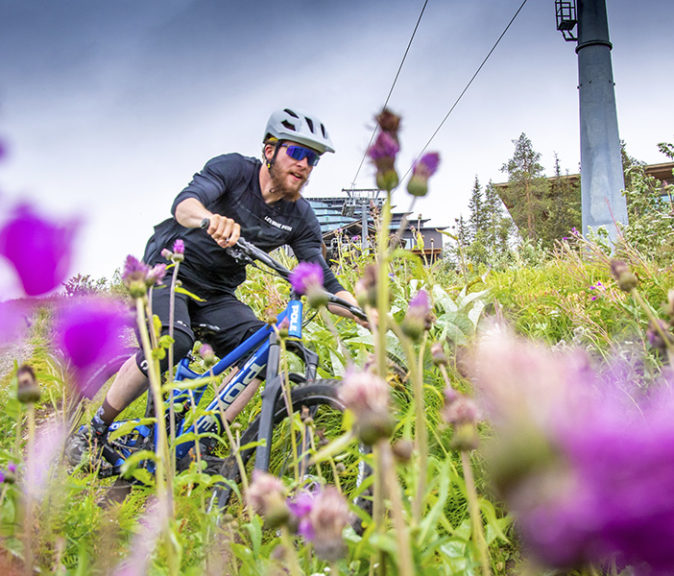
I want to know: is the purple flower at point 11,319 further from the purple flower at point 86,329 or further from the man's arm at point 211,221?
the man's arm at point 211,221

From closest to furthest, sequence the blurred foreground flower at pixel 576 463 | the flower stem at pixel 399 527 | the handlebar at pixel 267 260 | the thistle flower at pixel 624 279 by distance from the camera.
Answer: the blurred foreground flower at pixel 576 463, the flower stem at pixel 399 527, the thistle flower at pixel 624 279, the handlebar at pixel 267 260

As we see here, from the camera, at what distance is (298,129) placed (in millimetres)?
2514

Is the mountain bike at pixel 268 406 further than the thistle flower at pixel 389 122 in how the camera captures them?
Yes

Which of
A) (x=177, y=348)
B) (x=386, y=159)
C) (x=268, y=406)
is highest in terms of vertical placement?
(x=386, y=159)

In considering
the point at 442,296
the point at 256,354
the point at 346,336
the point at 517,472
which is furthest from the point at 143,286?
the point at 346,336

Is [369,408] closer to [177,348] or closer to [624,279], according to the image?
[624,279]

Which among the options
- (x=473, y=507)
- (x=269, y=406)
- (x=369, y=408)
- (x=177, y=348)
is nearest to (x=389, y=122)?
(x=369, y=408)

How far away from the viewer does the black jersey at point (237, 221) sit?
2.37m

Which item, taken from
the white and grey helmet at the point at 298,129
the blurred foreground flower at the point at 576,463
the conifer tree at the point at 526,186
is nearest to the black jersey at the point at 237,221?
the white and grey helmet at the point at 298,129

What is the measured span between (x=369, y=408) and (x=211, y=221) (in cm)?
135

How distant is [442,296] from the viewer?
2404 mm

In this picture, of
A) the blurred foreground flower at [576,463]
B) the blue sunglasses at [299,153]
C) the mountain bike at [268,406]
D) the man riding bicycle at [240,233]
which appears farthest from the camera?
the blue sunglasses at [299,153]

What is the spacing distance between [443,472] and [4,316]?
1.20 feet

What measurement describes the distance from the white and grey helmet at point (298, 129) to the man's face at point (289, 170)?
44 millimetres
